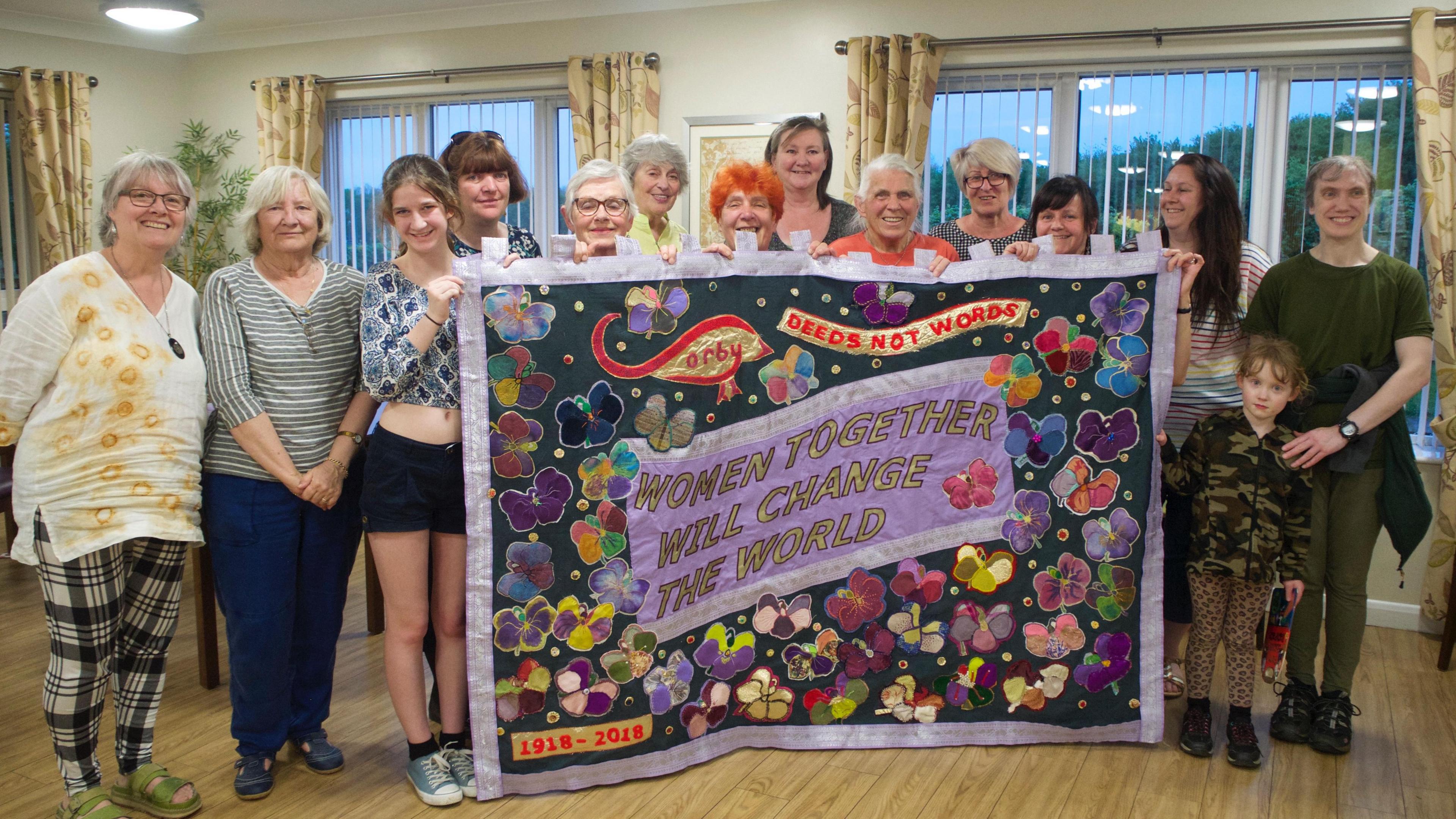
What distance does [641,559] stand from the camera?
2355 mm

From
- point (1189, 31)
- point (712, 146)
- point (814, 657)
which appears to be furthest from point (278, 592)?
point (1189, 31)

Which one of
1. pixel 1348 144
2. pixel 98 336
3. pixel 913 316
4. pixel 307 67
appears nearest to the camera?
pixel 98 336

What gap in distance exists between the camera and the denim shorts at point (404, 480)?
2213 mm

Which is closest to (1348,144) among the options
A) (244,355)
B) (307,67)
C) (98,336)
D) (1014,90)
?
(1014,90)

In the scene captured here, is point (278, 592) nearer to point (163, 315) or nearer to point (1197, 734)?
point (163, 315)

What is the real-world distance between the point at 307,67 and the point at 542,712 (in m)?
4.58

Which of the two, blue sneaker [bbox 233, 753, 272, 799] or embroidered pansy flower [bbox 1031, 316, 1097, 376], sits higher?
embroidered pansy flower [bbox 1031, 316, 1097, 376]

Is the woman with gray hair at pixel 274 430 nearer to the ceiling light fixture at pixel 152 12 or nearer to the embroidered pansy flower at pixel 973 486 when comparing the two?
the embroidered pansy flower at pixel 973 486

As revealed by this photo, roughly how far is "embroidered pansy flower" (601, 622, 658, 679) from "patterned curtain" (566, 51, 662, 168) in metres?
2.90

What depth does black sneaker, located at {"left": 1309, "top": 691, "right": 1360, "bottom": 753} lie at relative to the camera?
263 centimetres

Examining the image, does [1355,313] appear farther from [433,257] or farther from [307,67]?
[307,67]

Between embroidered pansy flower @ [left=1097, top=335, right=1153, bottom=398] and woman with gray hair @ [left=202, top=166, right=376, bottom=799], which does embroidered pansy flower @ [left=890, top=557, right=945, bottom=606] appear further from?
woman with gray hair @ [left=202, top=166, right=376, bottom=799]

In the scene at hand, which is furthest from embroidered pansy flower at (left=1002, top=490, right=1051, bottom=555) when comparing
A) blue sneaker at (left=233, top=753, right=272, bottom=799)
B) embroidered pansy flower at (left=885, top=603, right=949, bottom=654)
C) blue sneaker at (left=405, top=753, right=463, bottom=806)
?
blue sneaker at (left=233, top=753, right=272, bottom=799)

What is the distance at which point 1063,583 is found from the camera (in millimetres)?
2541
